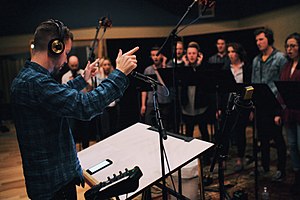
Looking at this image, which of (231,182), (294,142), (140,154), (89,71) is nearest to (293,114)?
(294,142)

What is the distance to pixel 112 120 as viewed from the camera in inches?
191

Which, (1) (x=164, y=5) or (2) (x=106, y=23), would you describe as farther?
(1) (x=164, y=5)

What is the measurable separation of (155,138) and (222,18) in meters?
5.56

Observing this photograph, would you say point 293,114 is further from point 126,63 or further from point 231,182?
point 126,63

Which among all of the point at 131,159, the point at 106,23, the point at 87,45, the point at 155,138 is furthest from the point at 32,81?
the point at 87,45

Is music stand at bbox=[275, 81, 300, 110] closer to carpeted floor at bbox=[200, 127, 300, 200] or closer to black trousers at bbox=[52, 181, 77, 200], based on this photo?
carpeted floor at bbox=[200, 127, 300, 200]

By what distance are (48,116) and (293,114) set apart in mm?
2510

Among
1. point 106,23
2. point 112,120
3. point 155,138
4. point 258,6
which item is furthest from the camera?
point 258,6

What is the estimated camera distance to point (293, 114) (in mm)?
3018

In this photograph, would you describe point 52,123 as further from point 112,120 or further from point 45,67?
point 112,120

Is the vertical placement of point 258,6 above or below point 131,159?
above

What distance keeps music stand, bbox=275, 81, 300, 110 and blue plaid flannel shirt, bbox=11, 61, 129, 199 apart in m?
1.70

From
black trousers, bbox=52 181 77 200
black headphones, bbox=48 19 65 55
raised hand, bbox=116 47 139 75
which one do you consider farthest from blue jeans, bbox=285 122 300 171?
black headphones, bbox=48 19 65 55

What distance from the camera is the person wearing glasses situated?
300 cm
